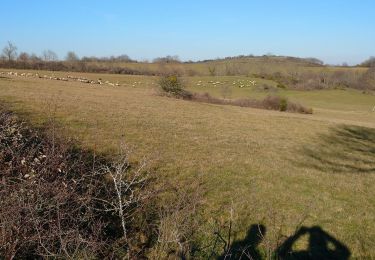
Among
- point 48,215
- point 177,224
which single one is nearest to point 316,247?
point 177,224

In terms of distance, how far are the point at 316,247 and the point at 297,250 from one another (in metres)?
0.48

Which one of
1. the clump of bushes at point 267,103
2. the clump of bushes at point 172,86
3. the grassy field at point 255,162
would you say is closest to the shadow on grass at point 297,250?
the grassy field at point 255,162

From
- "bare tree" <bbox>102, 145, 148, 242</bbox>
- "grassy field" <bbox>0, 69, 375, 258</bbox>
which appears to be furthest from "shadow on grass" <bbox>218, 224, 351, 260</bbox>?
"bare tree" <bbox>102, 145, 148, 242</bbox>

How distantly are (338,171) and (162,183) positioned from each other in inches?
288

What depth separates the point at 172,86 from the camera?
131ft

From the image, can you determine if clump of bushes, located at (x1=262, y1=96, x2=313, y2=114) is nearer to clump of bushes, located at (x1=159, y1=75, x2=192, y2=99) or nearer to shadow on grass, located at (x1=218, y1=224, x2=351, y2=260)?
clump of bushes, located at (x1=159, y1=75, x2=192, y2=99)

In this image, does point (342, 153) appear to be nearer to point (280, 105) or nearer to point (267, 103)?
point (280, 105)

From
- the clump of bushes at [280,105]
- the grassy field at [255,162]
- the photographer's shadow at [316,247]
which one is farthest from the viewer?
the clump of bushes at [280,105]

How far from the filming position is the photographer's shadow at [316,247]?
8156mm

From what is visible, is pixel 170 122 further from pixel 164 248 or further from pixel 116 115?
pixel 164 248

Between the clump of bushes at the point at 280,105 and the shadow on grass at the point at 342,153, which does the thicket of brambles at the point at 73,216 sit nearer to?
the shadow on grass at the point at 342,153

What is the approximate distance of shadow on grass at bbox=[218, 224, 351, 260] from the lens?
26.0 feet

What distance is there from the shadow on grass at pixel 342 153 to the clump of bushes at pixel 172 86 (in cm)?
1787

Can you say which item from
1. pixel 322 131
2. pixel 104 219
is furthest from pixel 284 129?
pixel 104 219
